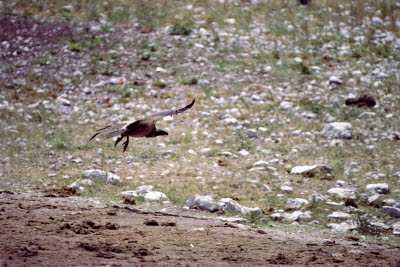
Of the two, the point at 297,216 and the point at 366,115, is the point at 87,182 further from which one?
the point at 366,115

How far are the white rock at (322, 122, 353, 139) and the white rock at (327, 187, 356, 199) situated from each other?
2360mm

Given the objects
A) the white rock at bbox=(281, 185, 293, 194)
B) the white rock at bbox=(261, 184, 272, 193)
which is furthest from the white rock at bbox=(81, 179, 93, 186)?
the white rock at bbox=(281, 185, 293, 194)

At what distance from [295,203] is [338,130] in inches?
130

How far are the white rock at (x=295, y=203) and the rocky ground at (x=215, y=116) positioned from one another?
1.1 inches

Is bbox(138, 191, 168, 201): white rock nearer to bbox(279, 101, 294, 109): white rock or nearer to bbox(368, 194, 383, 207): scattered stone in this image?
bbox(368, 194, 383, 207): scattered stone

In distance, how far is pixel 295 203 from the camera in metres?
6.87

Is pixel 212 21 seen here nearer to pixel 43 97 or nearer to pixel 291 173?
pixel 43 97

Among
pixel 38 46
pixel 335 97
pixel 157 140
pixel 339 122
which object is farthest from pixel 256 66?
pixel 38 46

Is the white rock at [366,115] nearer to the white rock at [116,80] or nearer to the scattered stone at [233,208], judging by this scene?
the scattered stone at [233,208]

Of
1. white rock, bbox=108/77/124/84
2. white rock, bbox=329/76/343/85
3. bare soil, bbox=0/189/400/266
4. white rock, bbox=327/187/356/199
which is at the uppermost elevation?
bare soil, bbox=0/189/400/266

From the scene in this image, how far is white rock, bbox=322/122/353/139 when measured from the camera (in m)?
9.62

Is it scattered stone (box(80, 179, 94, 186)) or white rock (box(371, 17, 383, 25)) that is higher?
white rock (box(371, 17, 383, 25))

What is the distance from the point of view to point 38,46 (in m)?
13.0

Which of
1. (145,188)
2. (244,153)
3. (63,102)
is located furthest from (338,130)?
(63,102)
